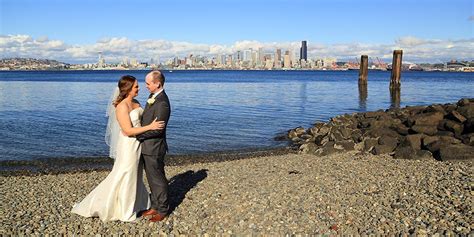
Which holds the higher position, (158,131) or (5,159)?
(158,131)

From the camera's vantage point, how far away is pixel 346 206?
8.34 m

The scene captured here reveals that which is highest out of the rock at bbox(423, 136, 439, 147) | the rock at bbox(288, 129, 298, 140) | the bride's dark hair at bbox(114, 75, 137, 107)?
the bride's dark hair at bbox(114, 75, 137, 107)

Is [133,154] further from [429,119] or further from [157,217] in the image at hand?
[429,119]

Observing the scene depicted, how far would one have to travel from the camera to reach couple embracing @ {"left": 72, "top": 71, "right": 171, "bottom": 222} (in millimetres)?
7523

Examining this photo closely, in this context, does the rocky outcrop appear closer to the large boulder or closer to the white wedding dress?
the large boulder

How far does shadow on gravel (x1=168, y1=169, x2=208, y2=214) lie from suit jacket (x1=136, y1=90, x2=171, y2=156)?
4.64 ft

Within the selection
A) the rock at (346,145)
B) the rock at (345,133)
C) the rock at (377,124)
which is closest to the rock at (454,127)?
the rock at (377,124)

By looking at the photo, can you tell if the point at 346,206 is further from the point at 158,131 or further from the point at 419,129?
the point at 419,129

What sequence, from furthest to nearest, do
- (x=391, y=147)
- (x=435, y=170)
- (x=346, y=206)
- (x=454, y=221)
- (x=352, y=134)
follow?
(x=352, y=134), (x=391, y=147), (x=435, y=170), (x=346, y=206), (x=454, y=221)

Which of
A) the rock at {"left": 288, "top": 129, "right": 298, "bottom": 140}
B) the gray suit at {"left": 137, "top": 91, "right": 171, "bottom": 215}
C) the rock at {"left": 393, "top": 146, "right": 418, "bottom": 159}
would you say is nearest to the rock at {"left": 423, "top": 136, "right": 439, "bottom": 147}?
the rock at {"left": 393, "top": 146, "right": 418, "bottom": 159}

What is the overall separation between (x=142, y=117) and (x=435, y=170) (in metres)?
7.13

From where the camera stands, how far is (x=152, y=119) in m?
7.54

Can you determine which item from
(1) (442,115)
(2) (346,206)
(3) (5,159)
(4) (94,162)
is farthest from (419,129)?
(3) (5,159)

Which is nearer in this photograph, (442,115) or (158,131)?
(158,131)
